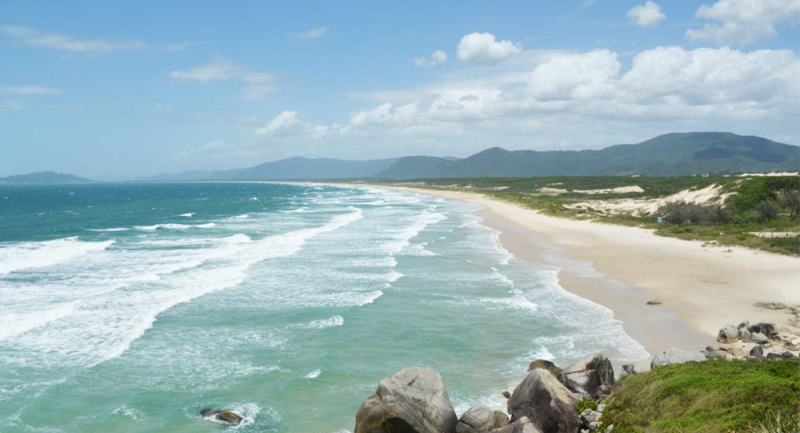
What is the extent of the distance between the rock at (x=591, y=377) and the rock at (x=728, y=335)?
6.45 meters

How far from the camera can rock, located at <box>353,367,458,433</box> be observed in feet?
34.9

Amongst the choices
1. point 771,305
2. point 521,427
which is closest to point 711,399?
point 521,427

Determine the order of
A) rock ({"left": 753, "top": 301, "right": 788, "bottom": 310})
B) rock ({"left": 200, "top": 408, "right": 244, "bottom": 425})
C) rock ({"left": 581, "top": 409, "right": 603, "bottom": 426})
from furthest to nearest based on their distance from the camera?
1. rock ({"left": 753, "top": 301, "right": 788, "bottom": 310})
2. rock ({"left": 200, "top": 408, "right": 244, "bottom": 425})
3. rock ({"left": 581, "top": 409, "right": 603, "bottom": 426})

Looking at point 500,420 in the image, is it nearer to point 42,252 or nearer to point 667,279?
point 667,279

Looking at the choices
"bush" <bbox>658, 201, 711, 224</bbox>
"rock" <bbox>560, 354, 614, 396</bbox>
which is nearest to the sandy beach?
"rock" <bbox>560, 354, 614, 396</bbox>

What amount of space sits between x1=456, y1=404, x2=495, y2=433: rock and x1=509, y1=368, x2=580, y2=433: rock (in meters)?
0.56

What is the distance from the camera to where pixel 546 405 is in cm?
1088

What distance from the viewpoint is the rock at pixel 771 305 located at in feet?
68.2

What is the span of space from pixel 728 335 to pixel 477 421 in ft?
34.7

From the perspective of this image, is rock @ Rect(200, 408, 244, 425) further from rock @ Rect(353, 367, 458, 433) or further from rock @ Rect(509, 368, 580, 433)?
rock @ Rect(509, 368, 580, 433)

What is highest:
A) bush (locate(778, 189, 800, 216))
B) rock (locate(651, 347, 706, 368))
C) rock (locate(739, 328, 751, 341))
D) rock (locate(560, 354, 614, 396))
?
bush (locate(778, 189, 800, 216))

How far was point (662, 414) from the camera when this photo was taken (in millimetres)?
9750

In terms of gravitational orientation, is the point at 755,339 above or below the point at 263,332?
above

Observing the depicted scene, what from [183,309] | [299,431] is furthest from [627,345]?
[183,309]
